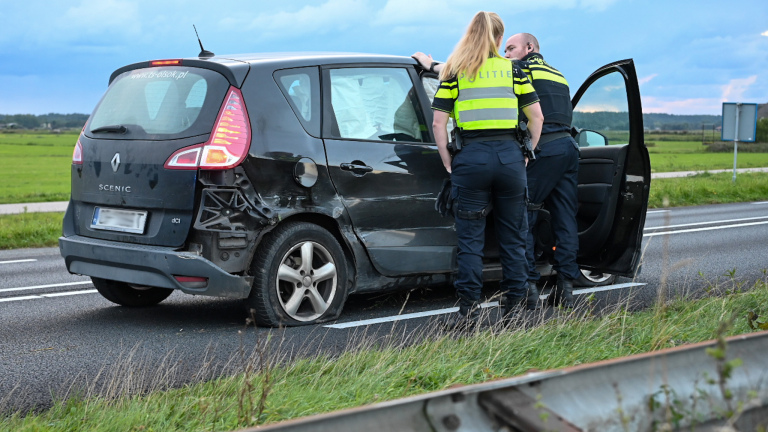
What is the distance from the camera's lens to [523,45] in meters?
6.41

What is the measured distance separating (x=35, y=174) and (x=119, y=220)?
39.0 meters

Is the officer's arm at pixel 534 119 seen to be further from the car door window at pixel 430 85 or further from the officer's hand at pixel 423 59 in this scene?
the officer's hand at pixel 423 59

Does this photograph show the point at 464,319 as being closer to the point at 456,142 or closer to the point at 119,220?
the point at 456,142

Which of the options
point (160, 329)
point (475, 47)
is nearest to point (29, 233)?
point (160, 329)

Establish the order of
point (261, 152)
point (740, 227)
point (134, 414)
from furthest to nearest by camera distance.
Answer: point (740, 227) < point (261, 152) < point (134, 414)

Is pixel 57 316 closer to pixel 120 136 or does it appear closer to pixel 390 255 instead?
pixel 120 136

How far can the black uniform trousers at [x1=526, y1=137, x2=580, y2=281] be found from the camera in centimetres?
627

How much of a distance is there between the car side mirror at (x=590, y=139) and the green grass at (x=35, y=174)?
18.3m

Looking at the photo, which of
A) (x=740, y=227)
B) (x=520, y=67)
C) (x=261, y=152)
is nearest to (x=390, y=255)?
(x=261, y=152)

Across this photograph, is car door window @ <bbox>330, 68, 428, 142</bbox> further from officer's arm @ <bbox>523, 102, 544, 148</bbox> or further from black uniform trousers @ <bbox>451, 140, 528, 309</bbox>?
officer's arm @ <bbox>523, 102, 544, 148</bbox>

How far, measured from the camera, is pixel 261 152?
213 inches

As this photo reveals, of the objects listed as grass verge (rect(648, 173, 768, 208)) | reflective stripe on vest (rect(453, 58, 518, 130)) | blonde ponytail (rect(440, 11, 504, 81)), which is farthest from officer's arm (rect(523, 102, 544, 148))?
grass verge (rect(648, 173, 768, 208))

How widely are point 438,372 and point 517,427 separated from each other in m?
1.87

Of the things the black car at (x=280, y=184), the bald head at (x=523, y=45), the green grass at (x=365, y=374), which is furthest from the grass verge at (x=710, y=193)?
the green grass at (x=365, y=374)
